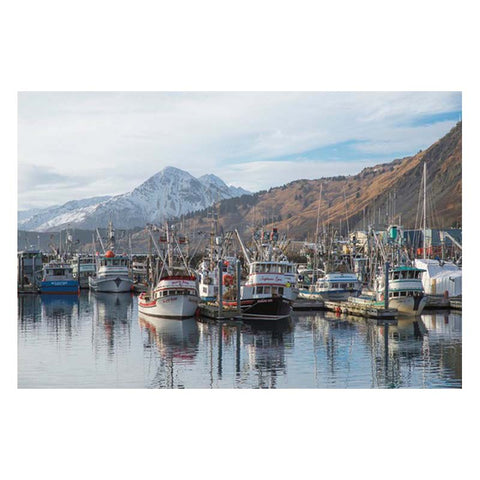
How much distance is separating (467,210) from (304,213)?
431 ft

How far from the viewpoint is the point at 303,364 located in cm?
2948

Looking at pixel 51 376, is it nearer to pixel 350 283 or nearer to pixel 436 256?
pixel 350 283

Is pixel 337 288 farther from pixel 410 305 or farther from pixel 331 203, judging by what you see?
pixel 331 203

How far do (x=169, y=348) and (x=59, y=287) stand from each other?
47275mm

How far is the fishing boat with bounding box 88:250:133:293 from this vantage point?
83.1 m

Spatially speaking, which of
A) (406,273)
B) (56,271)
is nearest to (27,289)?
(56,271)

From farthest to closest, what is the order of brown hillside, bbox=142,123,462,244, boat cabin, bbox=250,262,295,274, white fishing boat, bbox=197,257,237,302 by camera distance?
brown hillside, bbox=142,123,462,244, white fishing boat, bbox=197,257,237,302, boat cabin, bbox=250,262,295,274

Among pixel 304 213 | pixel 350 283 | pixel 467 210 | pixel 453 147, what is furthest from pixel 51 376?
pixel 304 213

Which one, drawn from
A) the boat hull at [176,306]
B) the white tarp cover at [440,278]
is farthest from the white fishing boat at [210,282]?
the white tarp cover at [440,278]

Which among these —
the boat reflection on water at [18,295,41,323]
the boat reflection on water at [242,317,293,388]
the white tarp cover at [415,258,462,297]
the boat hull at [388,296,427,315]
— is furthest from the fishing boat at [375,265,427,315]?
the boat reflection on water at [18,295,41,323]

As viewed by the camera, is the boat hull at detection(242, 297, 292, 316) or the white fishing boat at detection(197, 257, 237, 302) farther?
the white fishing boat at detection(197, 257, 237, 302)

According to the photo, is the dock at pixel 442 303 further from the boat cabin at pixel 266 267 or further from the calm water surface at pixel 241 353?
the boat cabin at pixel 266 267

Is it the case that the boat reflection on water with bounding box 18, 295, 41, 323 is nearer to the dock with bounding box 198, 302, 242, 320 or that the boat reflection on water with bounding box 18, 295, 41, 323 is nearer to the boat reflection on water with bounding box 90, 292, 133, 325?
the boat reflection on water with bounding box 90, 292, 133, 325

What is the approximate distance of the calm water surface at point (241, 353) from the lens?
25734mm
